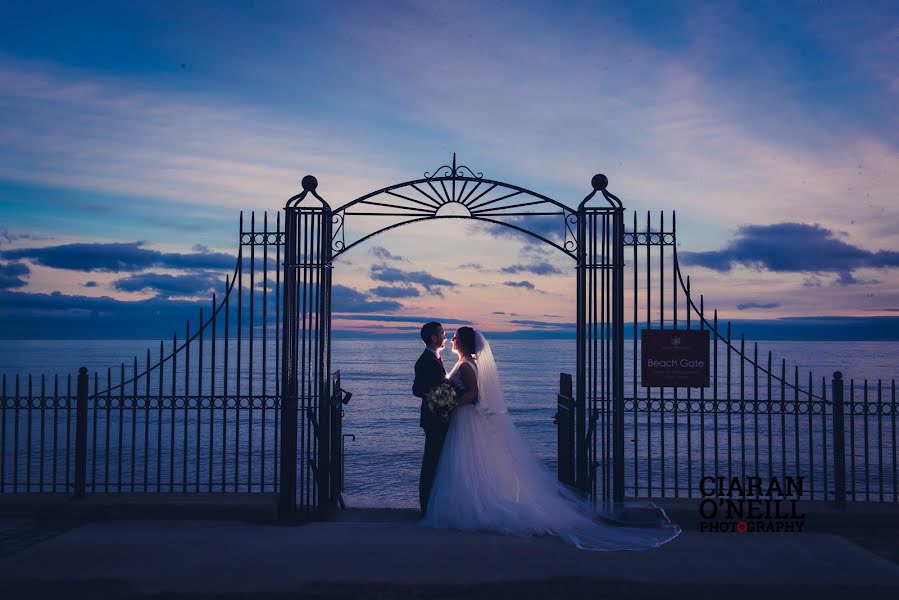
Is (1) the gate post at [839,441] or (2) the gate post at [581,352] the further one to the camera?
(2) the gate post at [581,352]

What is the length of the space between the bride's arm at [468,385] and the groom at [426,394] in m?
0.25

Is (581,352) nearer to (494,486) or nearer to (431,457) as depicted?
(494,486)

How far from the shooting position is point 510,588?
5594 mm

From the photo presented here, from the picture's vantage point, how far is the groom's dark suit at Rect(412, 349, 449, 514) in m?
7.96

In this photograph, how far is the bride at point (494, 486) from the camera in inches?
282

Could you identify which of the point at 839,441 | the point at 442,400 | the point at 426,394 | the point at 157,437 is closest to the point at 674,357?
the point at 839,441

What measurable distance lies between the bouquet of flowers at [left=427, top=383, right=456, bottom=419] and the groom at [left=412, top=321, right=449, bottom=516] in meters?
0.09

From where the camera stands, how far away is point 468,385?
7.93 metres

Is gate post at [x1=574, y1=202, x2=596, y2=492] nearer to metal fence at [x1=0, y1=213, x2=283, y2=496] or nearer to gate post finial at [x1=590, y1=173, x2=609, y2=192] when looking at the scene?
gate post finial at [x1=590, y1=173, x2=609, y2=192]

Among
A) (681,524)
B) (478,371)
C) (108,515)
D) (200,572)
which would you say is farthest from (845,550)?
(108,515)

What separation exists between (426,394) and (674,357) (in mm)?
2914

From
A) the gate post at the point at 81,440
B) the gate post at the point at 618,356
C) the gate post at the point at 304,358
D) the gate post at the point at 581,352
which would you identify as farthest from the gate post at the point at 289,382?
the gate post at the point at 618,356

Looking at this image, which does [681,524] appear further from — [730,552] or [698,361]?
[698,361]

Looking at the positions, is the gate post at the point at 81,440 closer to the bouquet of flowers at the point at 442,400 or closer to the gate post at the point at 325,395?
the gate post at the point at 325,395
